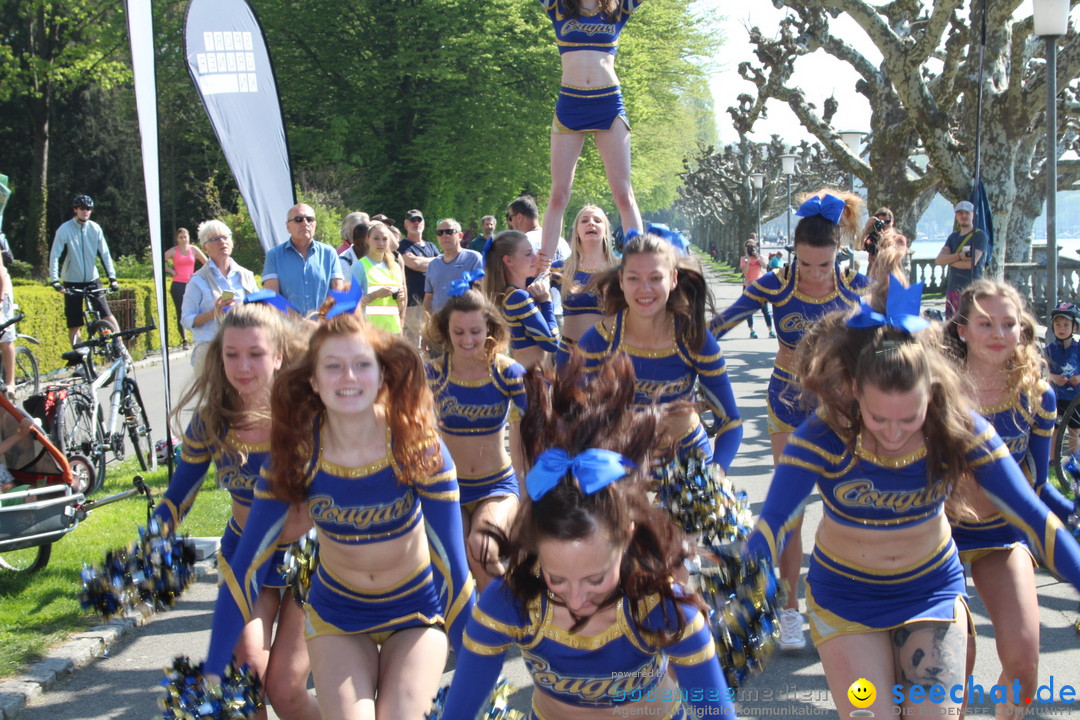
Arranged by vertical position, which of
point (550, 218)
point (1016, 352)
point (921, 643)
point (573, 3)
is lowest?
point (921, 643)

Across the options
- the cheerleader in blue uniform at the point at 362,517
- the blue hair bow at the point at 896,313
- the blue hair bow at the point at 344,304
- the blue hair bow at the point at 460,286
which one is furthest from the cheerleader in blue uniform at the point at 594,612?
the blue hair bow at the point at 460,286

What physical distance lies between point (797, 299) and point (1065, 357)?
387cm

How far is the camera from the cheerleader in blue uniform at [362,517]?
3287 mm

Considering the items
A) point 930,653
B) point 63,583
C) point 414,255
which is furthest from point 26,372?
point 930,653

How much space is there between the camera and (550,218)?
5.98 m

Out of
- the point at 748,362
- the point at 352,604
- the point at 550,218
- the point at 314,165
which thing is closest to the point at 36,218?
the point at 314,165

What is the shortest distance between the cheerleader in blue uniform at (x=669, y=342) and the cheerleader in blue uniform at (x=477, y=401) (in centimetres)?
54

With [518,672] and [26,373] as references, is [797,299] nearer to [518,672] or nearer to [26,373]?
[518,672]

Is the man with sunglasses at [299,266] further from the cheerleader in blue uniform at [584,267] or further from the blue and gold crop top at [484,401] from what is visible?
the blue and gold crop top at [484,401]

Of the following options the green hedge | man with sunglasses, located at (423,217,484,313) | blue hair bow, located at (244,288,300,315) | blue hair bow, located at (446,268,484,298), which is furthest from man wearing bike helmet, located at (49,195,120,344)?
blue hair bow, located at (244,288,300,315)

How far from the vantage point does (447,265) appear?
903 centimetres

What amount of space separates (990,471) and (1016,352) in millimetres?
1180

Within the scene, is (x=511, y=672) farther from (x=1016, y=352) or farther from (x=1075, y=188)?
(x=1075, y=188)

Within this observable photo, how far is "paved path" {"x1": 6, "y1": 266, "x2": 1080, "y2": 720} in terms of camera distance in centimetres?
439
